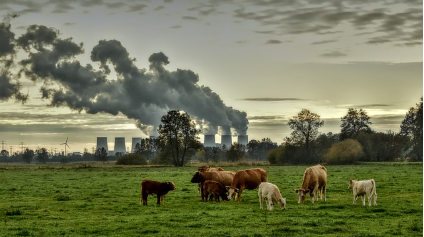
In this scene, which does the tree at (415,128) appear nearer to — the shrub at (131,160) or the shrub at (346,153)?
the shrub at (346,153)

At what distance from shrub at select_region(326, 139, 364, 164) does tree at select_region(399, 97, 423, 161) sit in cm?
1521

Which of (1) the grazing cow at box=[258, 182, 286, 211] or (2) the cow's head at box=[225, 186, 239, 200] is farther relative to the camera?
(2) the cow's head at box=[225, 186, 239, 200]

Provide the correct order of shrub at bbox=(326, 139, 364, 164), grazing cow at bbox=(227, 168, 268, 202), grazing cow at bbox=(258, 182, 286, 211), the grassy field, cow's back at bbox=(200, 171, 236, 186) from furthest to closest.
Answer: shrub at bbox=(326, 139, 364, 164) < cow's back at bbox=(200, 171, 236, 186) < grazing cow at bbox=(227, 168, 268, 202) < grazing cow at bbox=(258, 182, 286, 211) < the grassy field

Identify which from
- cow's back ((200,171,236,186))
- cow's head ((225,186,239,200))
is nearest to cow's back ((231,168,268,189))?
cow's head ((225,186,239,200))

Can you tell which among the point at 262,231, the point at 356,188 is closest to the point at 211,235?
the point at 262,231

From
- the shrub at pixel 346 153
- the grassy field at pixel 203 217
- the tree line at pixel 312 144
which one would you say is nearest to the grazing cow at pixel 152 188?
the grassy field at pixel 203 217

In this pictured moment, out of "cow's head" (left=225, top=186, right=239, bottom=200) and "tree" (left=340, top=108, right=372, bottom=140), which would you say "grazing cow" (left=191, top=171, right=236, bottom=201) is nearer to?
"cow's head" (left=225, top=186, right=239, bottom=200)

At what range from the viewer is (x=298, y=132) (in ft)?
354

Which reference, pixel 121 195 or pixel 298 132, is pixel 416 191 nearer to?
pixel 121 195

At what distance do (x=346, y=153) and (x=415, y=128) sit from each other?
92.7ft

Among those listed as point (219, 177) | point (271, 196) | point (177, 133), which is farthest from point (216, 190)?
point (177, 133)

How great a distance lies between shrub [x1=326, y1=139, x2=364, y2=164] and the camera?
9962cm

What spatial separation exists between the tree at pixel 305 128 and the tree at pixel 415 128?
71.7 feet

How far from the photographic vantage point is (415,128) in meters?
118
